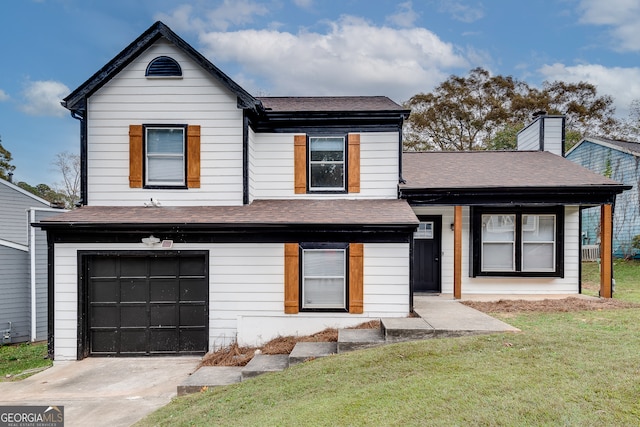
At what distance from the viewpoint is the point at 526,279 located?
1071cm

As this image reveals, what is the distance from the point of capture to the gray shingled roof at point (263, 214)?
7.96 m

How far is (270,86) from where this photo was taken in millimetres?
22656

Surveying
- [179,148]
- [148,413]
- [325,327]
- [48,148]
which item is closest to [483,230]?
[325,327]

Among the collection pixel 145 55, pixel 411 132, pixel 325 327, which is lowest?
pixel 325 327

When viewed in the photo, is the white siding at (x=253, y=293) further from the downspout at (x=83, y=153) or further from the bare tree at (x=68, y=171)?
the bare tree at (x=68, y=171)

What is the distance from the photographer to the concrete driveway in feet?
18.2

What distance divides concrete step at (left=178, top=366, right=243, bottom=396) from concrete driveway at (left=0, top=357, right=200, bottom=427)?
29 centimetres

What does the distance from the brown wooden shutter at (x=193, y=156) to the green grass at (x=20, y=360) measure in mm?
4927

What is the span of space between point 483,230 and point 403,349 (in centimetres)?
620

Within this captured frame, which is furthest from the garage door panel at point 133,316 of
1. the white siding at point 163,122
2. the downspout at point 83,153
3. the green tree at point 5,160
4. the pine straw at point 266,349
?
the green tree at point 5,160

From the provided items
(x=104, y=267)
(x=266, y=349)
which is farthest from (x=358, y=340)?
(x=104, y=267)

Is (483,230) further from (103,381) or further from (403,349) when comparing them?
(103,381)

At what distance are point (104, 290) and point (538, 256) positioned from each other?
11.0 meters

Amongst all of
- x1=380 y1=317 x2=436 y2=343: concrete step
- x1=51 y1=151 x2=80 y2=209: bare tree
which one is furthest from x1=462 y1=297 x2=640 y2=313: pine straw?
x1=51 y1=151 x2=80 y2=209: bare tree
